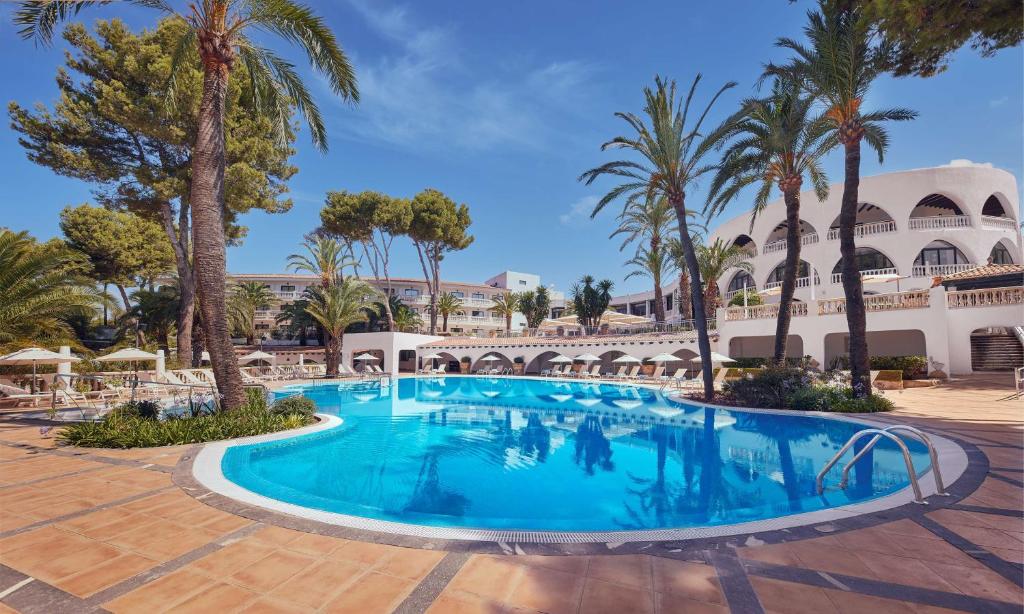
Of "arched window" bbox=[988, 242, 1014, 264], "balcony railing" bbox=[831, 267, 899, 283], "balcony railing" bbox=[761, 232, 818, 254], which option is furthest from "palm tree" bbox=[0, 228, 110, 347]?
"arched window" bbox=[988, 242, 1014, 264]

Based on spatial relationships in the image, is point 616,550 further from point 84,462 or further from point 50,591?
point 84,462

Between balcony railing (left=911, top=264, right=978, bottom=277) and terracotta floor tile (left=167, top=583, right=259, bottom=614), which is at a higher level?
balcony railing (left=911, top=264, right=978, bottom=277)

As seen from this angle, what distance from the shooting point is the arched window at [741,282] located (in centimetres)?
3345

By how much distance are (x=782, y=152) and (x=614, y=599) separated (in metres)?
15.8

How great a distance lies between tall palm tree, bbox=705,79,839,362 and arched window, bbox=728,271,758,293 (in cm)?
1851

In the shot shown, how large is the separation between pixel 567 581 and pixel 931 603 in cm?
223

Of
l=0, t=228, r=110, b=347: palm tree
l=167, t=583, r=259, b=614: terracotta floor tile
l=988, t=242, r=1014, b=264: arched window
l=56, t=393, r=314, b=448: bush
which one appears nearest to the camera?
l=167, t=583, r=259, b=614: terracotta floor tile

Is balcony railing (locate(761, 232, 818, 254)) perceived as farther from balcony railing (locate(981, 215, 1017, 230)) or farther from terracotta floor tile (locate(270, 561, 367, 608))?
terracotta floor tile (locate(270, 561, 367, 608))

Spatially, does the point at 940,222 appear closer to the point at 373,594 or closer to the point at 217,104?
the point at 217,104

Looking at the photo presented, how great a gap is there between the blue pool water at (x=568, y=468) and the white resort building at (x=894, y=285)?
35.1ft

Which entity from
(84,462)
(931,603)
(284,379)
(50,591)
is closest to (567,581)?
(931,603)

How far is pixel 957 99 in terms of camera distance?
1059 centimetres

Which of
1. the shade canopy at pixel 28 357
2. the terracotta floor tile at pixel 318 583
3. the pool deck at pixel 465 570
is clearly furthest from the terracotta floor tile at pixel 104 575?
the shade canopy at pixel 28 357

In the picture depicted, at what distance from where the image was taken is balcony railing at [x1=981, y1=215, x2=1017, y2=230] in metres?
25.9
